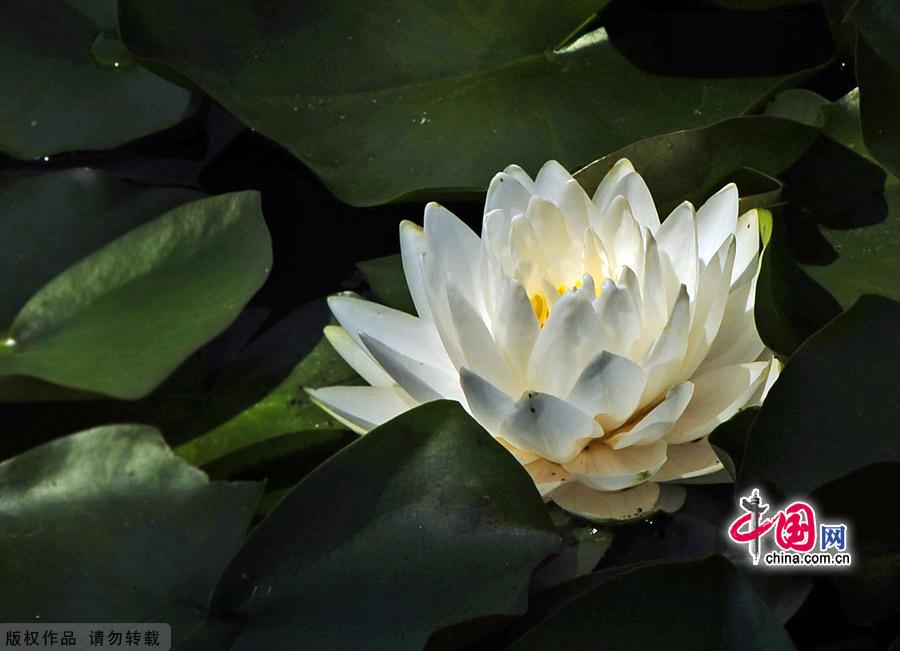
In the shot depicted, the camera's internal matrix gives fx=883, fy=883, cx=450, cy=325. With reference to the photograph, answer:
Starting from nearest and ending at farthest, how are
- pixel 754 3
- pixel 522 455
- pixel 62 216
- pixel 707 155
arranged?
pixel 522 455
pixel 707 155
pixel 754 3
pixel 62 216

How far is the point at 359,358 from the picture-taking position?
1121mm

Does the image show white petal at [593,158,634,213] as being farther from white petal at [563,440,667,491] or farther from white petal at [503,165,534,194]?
white petal at [563,440,667,491]

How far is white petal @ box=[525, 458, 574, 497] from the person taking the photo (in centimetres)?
99

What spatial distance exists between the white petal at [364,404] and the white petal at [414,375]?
48mm

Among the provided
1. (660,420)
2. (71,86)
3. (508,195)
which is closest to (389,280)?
(508,195)

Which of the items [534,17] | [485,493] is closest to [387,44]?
[534,17]

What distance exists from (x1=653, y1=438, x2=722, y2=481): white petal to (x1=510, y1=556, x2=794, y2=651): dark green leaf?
0.17m

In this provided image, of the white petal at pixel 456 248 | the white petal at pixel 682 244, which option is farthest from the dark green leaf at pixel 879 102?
the white petal at pixel 456 248

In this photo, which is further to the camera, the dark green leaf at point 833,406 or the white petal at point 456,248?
the white petal at point 456,248

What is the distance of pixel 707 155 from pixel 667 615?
0.59m

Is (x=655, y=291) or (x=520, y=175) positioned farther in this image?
(x=520, y=175)

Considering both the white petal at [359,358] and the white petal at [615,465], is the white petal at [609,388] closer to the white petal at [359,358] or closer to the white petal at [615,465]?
the white petal at [615,465]

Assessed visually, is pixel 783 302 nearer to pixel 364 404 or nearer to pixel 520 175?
pixel 520 175

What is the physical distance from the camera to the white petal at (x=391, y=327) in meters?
1.08
